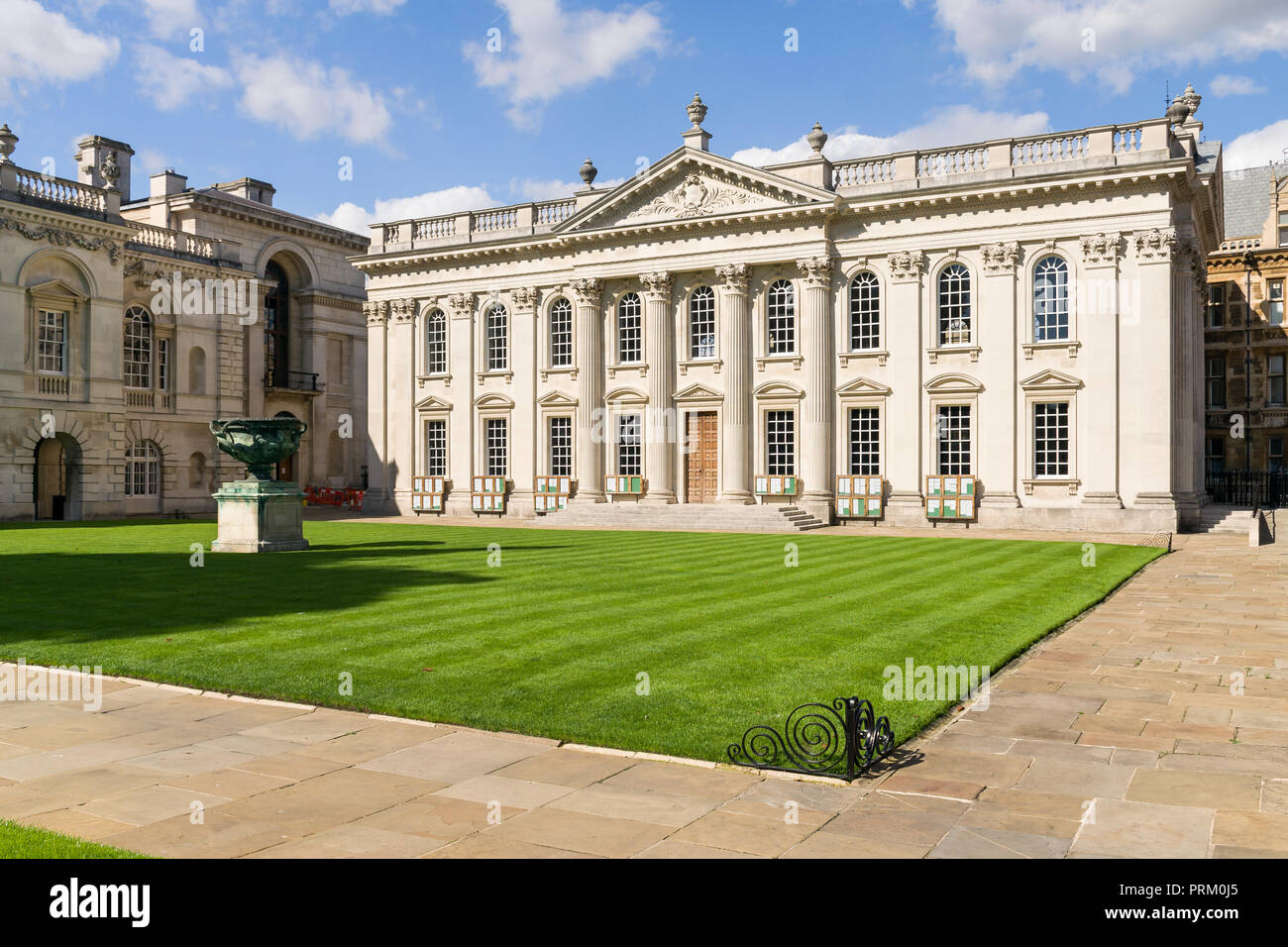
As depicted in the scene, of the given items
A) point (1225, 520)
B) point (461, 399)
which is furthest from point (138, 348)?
point (1225, 520)

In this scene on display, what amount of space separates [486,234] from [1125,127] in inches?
1070

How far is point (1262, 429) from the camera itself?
Result: 55625mm

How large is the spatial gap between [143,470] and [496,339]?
1721cm

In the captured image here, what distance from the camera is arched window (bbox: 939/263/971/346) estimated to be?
3806 cm

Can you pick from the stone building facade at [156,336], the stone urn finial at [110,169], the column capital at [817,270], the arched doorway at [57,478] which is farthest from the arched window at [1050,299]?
the stone urn finial at [110,169]

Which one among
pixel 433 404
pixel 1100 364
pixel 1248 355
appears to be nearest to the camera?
pixel 1100 364

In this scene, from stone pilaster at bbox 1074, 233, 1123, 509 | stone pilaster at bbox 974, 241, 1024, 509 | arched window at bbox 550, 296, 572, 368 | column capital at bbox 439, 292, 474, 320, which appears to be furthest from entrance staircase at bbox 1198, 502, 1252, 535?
column capital at bbox 439, 292, 474, 320

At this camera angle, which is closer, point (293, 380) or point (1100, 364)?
point (1100, 364)

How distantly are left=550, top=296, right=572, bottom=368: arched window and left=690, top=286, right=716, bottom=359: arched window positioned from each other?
244 inches

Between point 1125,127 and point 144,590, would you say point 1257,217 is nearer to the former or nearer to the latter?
point 1125,127

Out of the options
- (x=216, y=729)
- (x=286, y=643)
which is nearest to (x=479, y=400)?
(x=286, y=643)

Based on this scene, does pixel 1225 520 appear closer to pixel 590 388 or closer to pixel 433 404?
pixel 590 388

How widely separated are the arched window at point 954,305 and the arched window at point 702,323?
30.7ft

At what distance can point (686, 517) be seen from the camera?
38.9 m
